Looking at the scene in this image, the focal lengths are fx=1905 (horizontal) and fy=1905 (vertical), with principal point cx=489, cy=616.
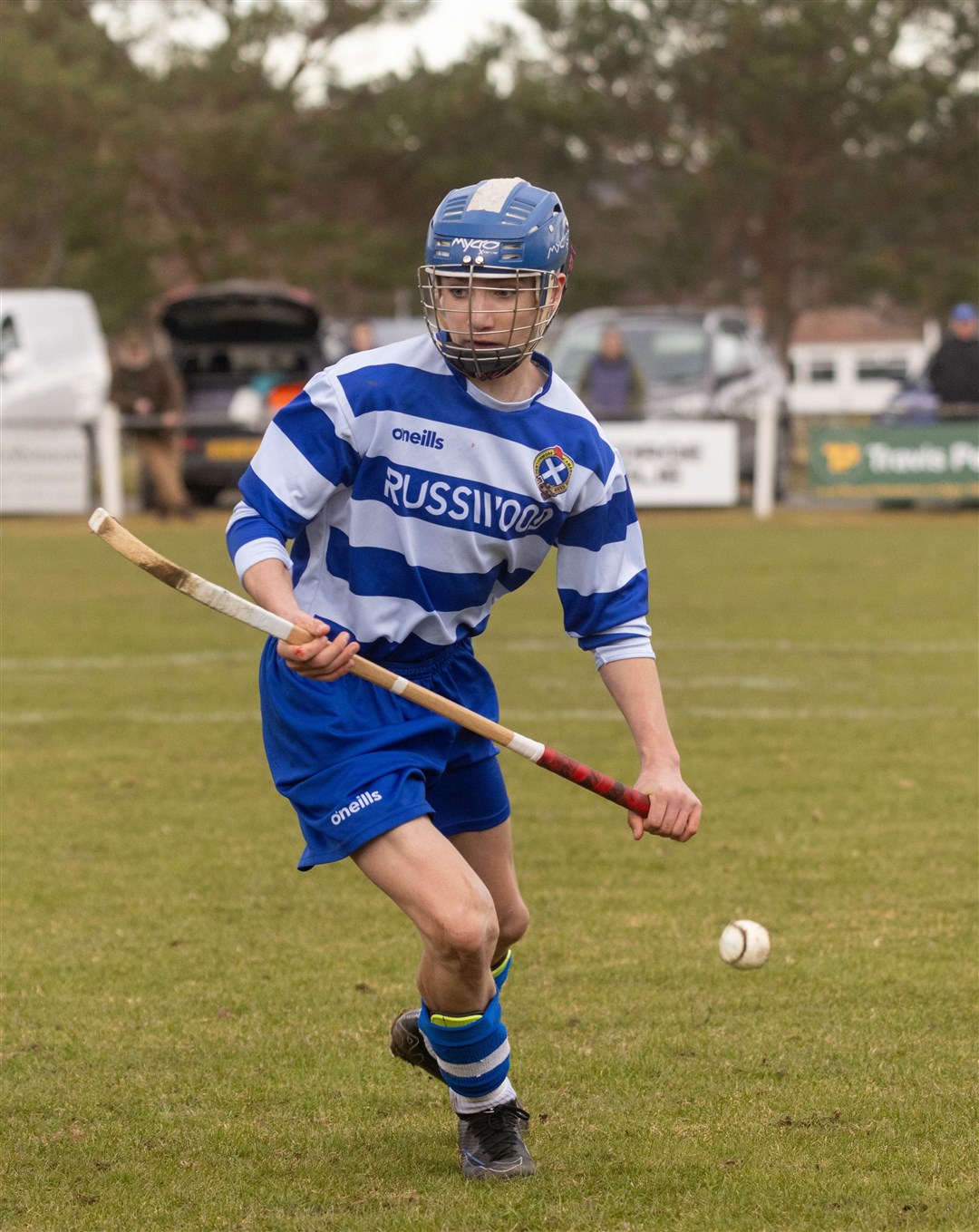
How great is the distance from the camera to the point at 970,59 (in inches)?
1730

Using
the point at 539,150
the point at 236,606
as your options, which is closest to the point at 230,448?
the point at 236,606

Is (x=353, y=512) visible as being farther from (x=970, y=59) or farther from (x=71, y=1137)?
(x=970, y=59)

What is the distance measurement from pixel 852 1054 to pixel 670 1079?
0.51 metres

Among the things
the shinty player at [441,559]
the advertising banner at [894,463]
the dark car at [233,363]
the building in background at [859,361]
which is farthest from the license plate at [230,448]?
the building in background at [859,361]

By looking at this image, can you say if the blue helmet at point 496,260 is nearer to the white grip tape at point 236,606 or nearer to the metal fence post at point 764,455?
the white grip tape at point 236,606

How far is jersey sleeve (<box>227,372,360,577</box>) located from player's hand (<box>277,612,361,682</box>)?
0.23 m

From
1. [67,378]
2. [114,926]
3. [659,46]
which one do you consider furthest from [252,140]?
[114,926]

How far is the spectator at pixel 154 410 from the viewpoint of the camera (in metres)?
20.4

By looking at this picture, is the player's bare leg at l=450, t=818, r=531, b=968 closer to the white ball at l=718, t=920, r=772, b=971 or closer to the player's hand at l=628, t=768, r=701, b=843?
the player's hand at l=628, t=768, r=701, b=843

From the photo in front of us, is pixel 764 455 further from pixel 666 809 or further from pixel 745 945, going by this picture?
pixel 666 809

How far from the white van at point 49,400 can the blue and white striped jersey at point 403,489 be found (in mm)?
16591

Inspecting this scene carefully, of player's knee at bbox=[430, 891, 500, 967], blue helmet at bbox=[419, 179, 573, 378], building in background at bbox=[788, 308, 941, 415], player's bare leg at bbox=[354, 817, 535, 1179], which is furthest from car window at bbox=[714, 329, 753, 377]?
building in background at bbox=[788, 308, 941, 415]

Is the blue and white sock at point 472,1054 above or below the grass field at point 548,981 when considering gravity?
above

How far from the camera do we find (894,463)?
20.4m
